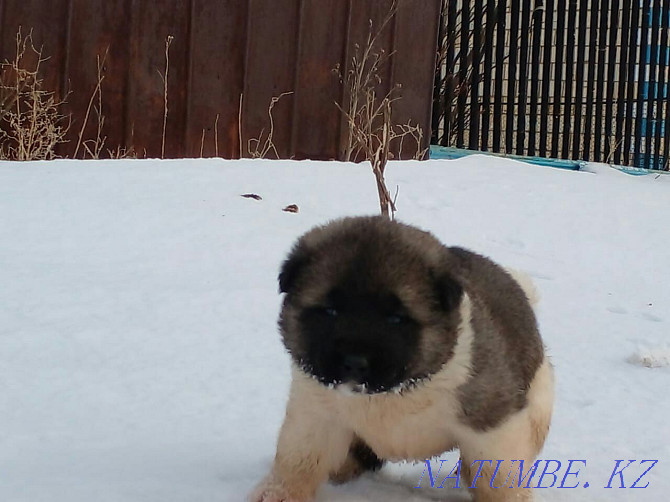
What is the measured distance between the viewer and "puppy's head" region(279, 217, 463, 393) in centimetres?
224

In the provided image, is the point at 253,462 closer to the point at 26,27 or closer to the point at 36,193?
the point at 36,193

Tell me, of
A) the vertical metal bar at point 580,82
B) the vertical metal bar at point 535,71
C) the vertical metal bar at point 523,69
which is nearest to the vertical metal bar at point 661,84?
the vertical metal bar at point 580,82

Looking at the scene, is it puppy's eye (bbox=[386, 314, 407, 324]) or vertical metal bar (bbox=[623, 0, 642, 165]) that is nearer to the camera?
puppy's eye (bbox=[386, 314, 407, 324])

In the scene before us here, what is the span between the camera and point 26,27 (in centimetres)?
791

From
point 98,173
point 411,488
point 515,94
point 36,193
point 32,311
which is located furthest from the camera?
point 515,94

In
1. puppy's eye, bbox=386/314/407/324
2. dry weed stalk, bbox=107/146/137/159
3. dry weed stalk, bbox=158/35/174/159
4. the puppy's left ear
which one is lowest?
dry weed stalk, bbox=107/146/137/159

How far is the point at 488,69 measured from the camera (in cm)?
1175

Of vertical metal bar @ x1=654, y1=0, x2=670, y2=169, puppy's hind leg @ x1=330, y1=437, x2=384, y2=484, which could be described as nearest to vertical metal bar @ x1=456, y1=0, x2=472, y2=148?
vertical metal bar @ x1=654, y1=0, x2=670, y2=169

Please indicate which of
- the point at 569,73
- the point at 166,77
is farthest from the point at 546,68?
the point at 166,77

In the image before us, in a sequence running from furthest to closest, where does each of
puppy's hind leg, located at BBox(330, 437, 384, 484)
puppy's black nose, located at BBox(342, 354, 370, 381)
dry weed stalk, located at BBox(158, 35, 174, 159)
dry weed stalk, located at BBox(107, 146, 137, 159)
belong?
dry weed stalk, located at BBox(158, 35, 174, 159)
dry weed stalk, located at BBox(107, 146, 137, 159)
puppy's hind leg, located at BBox(330, 437, 384, 484)
puppy's black nose, located at BBox(342, 354, 370, 381)

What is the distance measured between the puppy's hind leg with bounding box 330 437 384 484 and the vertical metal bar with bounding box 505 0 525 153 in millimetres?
9385

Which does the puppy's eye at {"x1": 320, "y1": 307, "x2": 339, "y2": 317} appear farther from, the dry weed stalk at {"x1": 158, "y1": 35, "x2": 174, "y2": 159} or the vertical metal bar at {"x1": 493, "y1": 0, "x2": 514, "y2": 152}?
the vertical metal bar at {"x1": 493, "y1": 0, "x2": 514, "y2": 152}

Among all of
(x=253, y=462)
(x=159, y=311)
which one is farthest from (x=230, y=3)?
(x=253, y=462)

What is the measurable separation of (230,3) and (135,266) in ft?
13.6
